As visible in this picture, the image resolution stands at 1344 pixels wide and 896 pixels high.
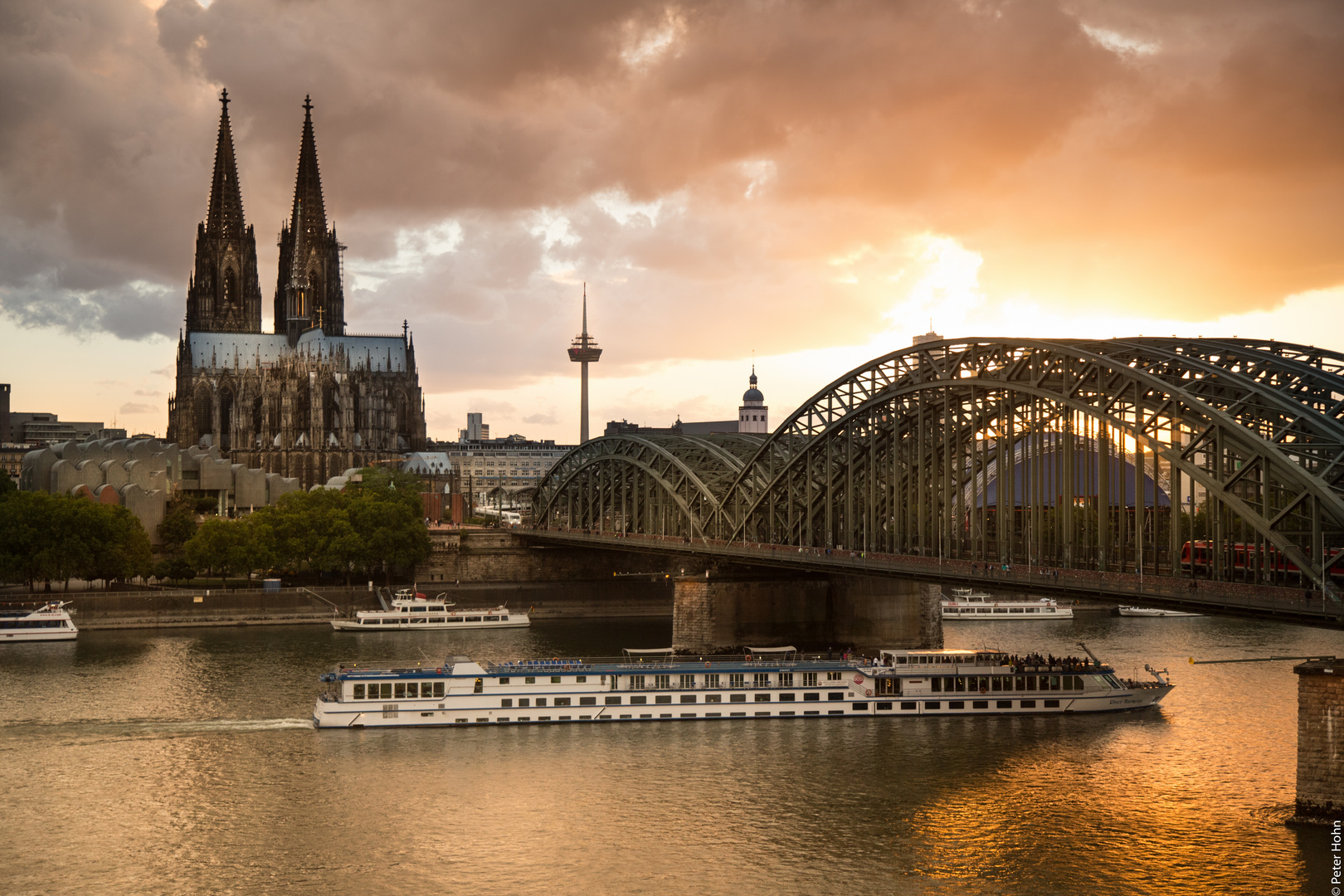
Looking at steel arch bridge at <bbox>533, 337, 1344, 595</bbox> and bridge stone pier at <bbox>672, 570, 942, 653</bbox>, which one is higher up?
steel arch bridge at <bbox>533, 337, 1344, 595</bbox>

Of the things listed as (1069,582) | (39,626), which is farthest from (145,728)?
(1069,582)

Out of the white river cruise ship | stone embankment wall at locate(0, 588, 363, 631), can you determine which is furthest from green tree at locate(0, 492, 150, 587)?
the white river cruise ship

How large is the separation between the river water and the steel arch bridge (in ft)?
25.4

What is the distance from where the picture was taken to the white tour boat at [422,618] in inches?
3935

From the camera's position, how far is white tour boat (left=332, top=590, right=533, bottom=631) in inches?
3935

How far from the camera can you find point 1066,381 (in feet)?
203

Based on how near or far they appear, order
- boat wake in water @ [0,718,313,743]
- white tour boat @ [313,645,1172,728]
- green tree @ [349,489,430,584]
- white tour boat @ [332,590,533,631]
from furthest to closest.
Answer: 1. green tree @ [349,489,430,584]
2. white tour boat @ [332,590,533,631]
3. white tour boat @ [313,645,1172,728]
4. boat wake in water @ [0,718,313,743]

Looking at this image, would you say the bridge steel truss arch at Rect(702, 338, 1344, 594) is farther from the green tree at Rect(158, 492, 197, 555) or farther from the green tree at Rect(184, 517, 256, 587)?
the green tree at Rect(158, 492, 197, 555)

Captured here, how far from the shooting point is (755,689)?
6512 cm

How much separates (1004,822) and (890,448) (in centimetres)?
3714

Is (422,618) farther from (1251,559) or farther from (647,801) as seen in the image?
(1251,559)

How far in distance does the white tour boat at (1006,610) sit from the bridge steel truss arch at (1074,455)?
14032 mm

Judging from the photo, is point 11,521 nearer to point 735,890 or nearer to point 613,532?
point 613,532

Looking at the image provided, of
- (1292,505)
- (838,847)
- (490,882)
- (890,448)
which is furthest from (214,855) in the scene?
(890,448)
